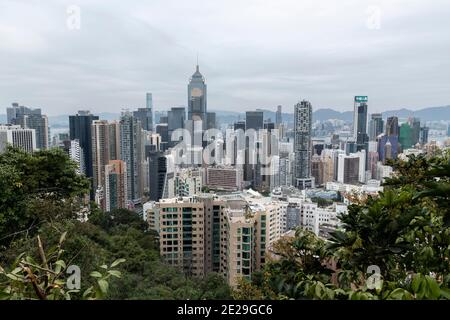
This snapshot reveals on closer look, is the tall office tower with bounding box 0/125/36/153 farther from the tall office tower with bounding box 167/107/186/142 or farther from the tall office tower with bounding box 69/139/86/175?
the tall office tower with bounding box 167/107/186/142

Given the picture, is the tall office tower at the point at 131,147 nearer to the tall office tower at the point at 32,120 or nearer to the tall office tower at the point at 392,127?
the tall office tower at the point at 32,120

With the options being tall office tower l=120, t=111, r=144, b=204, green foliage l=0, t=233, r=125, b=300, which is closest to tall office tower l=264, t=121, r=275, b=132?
tall office tower l=120, t=111, r=144, b=204

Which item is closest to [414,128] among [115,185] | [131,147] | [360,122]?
[360,122]

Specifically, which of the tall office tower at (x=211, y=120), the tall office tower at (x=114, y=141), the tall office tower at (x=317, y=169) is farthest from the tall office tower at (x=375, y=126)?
the tall office tower at (x=114, y=141)

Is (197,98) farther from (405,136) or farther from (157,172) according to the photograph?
(157,172)
